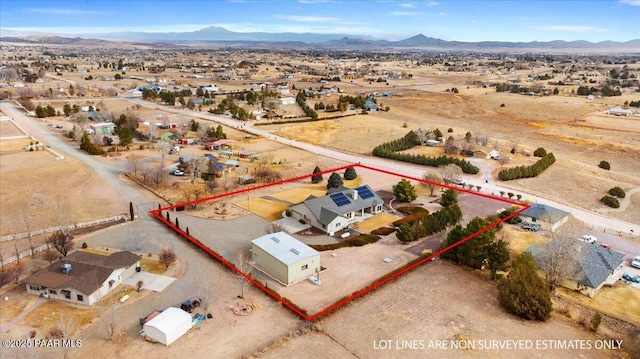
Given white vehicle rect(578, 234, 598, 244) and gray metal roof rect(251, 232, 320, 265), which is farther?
white vehicle rect(578, 234, 598, 244)

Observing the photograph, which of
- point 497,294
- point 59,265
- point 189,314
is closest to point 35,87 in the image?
point 59,265

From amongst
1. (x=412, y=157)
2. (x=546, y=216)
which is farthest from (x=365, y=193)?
(x=412, y=157)

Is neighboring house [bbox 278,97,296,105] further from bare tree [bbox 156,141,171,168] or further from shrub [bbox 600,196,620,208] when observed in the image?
shrub [bbox 600,196,620,208]

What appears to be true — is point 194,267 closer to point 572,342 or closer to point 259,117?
point 572,342

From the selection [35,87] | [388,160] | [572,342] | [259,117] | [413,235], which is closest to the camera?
[572,342]

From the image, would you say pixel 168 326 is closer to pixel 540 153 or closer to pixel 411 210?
pixel 411 210

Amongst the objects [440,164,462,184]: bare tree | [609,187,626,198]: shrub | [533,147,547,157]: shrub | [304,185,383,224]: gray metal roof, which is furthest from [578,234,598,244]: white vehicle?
[533,147,547,157]: shrub

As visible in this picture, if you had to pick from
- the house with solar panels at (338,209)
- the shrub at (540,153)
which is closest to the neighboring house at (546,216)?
the house with solar panels at (338,209)
